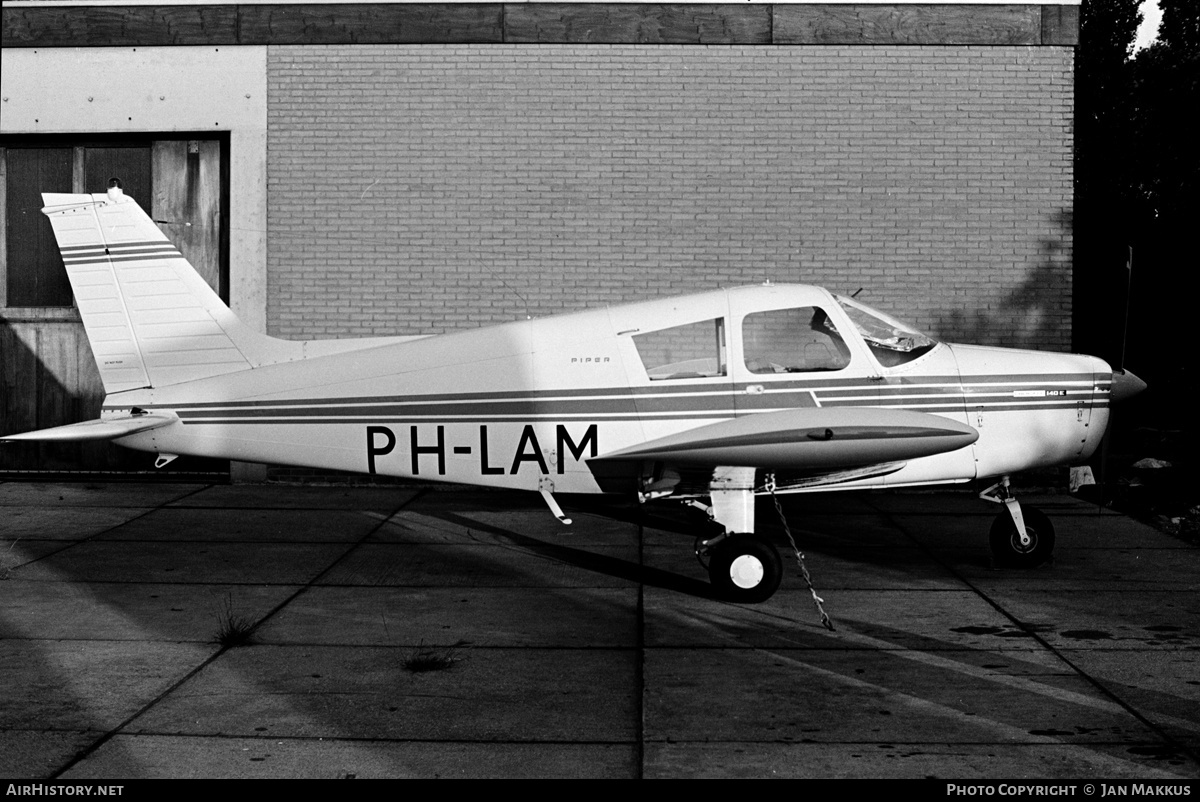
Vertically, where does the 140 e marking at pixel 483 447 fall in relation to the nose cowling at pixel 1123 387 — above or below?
below

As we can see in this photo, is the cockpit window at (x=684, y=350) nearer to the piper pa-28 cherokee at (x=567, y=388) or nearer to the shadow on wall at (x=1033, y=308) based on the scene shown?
the piper pa-28 cherokee at (x=567, y=388)

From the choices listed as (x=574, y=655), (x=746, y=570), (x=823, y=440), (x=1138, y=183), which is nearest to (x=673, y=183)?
(x=823, y=440)

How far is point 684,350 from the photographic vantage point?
8211 mm

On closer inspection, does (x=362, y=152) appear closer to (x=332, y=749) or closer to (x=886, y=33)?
(x=886, y=33)

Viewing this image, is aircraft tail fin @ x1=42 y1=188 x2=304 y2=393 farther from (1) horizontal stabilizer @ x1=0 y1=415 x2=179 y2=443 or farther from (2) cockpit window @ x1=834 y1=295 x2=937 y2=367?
(2) cockpit window @ x1=834 y1=295 x2=937 y2=367

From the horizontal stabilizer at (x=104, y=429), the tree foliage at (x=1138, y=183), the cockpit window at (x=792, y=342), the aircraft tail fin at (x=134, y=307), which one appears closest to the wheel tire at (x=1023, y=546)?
the cockpit window at (x=792, y=342)

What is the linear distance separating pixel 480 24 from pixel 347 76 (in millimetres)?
1577

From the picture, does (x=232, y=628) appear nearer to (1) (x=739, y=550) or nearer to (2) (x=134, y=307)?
(2) (x=134, y=307)

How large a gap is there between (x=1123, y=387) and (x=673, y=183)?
5.65 metres

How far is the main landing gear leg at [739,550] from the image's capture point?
Answer: 762cm

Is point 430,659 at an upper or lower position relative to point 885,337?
lower

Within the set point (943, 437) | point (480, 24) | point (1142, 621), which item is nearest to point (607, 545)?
point (943, 437)

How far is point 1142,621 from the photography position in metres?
7.28

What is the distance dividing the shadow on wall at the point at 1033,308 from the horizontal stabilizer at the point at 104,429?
8.18 m
